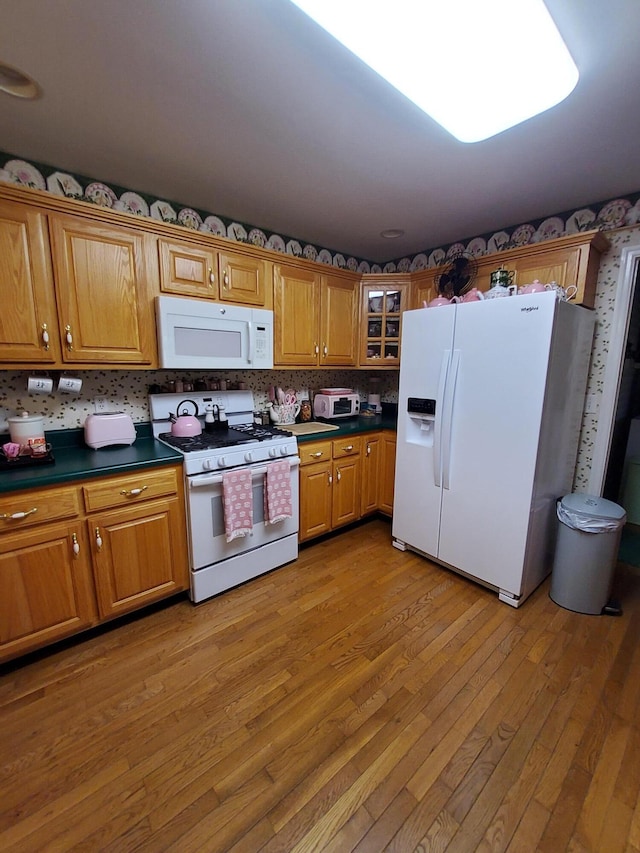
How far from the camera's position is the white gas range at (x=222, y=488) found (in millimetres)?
2031

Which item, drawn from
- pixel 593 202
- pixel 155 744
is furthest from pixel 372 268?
pixel 155 744

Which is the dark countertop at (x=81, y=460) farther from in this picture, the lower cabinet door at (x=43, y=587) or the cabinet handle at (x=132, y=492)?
the lower cabinet door at (x=43, y=587)

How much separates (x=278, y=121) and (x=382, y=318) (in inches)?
70.5

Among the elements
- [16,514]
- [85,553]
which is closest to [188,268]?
[16,514]

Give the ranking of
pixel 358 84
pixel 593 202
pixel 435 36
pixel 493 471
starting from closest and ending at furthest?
1. pixel 435 36
2. pixel 358 84
3. pixel 493 471
4. pixel 593 202

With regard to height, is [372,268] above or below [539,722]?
above

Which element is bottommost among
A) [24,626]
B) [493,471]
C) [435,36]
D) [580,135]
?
[24,626]

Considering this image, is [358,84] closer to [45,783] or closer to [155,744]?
[155,744]

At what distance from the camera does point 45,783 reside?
1227 mm

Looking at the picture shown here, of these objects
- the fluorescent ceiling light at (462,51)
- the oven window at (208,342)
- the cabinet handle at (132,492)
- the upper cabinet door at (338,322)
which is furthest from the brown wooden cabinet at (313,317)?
the fluorescent ceiling light at (462,51)

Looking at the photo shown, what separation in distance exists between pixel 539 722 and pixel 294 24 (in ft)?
8.67

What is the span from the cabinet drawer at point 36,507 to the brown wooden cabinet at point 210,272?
49.0 inches

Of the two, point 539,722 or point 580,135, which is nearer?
point 539,722

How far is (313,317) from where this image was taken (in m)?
2.82
